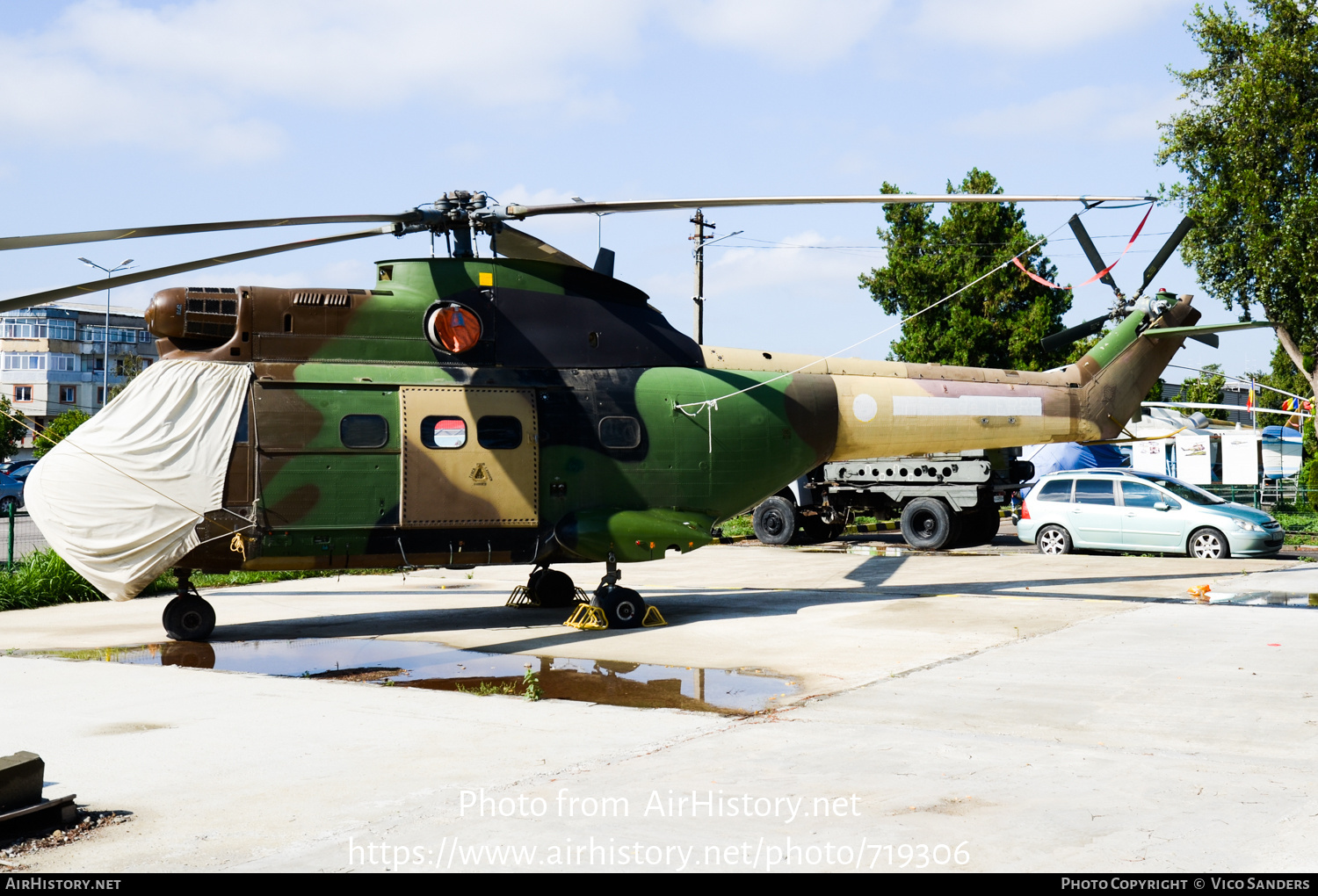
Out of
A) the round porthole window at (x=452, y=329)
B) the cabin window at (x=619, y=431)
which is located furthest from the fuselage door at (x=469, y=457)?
the cabin window at (x=619, y=431)

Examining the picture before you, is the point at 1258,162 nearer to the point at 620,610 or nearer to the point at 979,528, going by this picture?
the point at 979,528

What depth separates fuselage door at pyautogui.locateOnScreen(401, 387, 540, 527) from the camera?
38.3 ft

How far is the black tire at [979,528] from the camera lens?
2275 centimetres

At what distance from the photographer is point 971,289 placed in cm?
3578

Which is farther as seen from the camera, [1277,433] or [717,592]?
[1277,433]

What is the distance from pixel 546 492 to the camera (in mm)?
12195

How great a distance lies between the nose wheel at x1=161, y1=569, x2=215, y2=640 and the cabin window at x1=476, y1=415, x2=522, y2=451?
334 cm

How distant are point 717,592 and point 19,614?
9018 millimetres

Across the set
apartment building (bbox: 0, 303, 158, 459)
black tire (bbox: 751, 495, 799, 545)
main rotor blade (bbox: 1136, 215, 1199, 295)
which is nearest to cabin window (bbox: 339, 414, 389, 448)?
main rotor blade (bbox: 1136, 215, 1199, 295)

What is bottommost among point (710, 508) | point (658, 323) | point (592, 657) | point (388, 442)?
point (592, 657)

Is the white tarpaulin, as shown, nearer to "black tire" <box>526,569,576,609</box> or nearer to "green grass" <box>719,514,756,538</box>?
"black tire" <box>526,569,576,609</box>

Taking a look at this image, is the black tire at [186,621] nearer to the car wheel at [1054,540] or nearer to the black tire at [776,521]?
the black tire at [776,521]

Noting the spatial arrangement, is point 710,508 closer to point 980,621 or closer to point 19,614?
point 980,621
